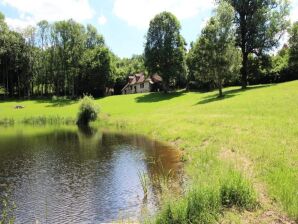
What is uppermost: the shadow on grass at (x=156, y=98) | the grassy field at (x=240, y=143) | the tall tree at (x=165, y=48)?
the tall tree at (x=165, y=48)

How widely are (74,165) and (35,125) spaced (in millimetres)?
34702

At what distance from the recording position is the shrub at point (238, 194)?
42.9 feet

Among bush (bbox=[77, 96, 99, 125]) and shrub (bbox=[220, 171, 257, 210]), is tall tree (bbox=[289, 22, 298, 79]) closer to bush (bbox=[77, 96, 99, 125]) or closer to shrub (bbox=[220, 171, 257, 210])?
bush (bbox=[77, 96, 99, 125])

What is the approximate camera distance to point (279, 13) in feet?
233

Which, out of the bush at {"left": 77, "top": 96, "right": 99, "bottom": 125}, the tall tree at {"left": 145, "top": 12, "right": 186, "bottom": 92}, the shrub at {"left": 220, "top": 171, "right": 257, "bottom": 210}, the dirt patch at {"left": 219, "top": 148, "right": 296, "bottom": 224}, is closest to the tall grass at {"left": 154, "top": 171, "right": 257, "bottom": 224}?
the shrub at {"left": 220, "top": 171, "right": 257, "bottom": 210}

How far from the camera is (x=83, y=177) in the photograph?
22.8m

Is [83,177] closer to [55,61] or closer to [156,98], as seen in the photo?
[156,98]

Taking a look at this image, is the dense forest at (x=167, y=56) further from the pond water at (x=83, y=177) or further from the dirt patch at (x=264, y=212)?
the dirt patch at (x=264, y=212)

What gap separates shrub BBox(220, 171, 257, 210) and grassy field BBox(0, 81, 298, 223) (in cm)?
26

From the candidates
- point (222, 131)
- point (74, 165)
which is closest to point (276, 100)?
point (222, 131)

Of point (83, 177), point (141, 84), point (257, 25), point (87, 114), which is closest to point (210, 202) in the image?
point (83, 177)

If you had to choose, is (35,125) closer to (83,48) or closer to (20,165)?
(20,165)

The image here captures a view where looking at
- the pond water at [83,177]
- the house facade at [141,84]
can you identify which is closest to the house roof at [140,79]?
the house facade at [141,84]

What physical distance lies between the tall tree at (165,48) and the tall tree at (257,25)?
1780 cm
